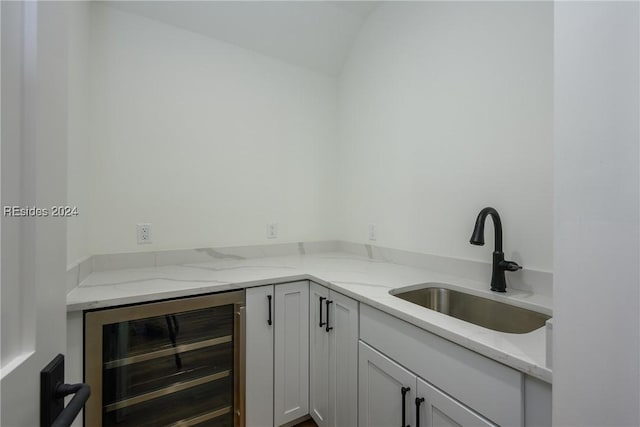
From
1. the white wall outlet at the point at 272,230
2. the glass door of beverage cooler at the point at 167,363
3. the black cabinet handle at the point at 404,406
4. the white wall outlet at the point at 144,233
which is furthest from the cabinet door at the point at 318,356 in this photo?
the white wall outlet at the point at 144,233

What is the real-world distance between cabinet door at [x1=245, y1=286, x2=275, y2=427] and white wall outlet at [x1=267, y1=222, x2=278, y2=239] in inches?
27.8

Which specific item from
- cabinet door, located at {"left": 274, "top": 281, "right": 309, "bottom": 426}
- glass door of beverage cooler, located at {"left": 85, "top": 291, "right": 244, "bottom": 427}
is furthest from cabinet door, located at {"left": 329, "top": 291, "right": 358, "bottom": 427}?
glass door of beverage cooler, located at {"left": 85, "top": 291, "right": 244, "bottom": 427}

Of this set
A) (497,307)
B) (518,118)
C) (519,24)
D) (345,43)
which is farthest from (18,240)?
(345,43)

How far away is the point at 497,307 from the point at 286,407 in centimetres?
119

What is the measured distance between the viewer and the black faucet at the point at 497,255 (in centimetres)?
125

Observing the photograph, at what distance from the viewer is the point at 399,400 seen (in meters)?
1.09

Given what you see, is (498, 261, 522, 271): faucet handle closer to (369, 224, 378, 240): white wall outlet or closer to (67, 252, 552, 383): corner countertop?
(67, 252, 552, 383): corner countertop

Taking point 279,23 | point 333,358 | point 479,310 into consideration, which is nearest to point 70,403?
point 333,358

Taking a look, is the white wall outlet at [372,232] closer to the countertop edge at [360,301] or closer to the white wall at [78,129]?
the countertop edge at [360,301]

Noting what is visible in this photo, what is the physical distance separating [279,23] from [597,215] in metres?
2.15

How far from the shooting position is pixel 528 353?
758mm

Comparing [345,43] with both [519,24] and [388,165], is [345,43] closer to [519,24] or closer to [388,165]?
[388,165]

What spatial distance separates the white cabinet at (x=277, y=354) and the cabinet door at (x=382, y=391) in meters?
0.42

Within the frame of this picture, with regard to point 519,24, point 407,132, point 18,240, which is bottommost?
point 18,240
